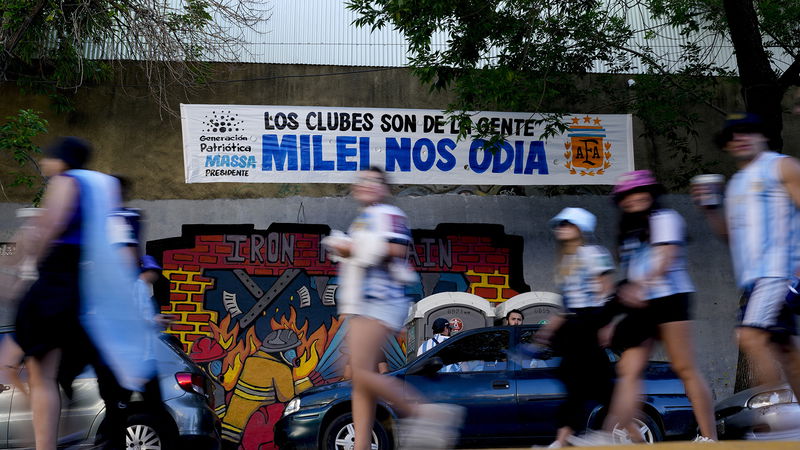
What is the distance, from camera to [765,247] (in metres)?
4.09

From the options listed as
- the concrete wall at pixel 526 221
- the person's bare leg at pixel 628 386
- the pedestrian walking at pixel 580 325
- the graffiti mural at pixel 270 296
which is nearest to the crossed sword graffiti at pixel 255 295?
the graffiti mural at pixel 270 296

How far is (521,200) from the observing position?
12234 millimetres

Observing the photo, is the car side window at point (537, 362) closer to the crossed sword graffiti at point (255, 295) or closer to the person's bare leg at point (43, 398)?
the crossed sword graffiti at point (255, 295)

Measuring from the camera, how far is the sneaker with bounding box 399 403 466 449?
419cm

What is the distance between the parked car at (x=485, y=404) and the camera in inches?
313

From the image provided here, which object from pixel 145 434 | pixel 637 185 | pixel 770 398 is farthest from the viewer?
pixel 145 434

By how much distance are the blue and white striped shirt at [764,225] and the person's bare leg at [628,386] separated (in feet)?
2.27

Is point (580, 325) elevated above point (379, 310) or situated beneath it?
situated beneath

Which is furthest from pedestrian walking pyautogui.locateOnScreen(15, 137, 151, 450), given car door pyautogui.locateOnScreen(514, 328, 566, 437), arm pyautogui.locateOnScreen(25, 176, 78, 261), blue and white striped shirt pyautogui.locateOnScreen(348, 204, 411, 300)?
car door pyautogui.locateOnScreen(514, 328, 566, 437)

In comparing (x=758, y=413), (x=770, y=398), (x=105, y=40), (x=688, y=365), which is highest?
(x=105, y=40)

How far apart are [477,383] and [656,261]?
12.8 feet

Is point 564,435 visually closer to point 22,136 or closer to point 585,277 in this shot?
point 585,277

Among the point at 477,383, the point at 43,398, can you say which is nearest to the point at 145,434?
the point at 477,383

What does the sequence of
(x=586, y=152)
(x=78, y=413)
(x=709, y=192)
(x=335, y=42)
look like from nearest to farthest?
(x=709, y=192) → (x=78, y=413) → (x=586, y=152) → (x=335, y=42)
